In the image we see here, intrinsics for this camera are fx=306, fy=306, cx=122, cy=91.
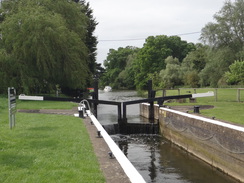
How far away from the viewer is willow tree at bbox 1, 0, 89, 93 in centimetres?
2306

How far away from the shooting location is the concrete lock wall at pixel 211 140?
8.76 m

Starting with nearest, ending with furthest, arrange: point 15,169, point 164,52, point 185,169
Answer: point 15,169 < point 185,169 < point 164,52

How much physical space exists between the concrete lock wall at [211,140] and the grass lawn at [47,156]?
4241mm

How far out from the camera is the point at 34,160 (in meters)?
6.17

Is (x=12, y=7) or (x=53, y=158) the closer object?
(x=53, y=158)

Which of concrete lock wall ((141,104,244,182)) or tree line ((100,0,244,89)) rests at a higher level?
tree line ((100,0,244,89))

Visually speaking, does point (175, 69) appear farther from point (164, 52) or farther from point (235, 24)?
point (235, 24)

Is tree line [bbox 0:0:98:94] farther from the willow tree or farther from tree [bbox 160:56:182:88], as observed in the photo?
tree [bbox 160:56:182:88]

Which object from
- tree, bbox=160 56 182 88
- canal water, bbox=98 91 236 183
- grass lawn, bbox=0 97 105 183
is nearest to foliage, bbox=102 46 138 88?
tree, bbox=160 56 182 88

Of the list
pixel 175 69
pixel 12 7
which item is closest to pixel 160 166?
pixel 12 7

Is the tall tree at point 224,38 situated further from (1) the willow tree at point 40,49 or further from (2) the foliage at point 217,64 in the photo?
(1) the willow tree at point 40,49

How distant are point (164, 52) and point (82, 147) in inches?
2380

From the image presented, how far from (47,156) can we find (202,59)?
51110 mm

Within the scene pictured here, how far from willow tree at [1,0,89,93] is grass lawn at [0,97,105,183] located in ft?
45.5
